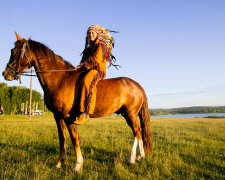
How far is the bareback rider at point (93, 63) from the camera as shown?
159 inches

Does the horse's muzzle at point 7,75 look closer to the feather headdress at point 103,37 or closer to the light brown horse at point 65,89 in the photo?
the light brown horse at point 65,89

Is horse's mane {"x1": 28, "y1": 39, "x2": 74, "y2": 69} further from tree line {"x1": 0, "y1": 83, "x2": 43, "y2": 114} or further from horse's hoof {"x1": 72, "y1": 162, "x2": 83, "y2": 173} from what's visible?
tree line {"x1": 0, "y1": 83, "x2": 43, "y2": 114}

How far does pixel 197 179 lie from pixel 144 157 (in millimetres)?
1600

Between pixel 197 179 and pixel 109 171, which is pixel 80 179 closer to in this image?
pixel 109 171

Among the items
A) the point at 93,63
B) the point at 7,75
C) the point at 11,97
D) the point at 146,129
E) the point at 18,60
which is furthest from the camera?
the point at 11,97

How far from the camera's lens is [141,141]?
4.86 m

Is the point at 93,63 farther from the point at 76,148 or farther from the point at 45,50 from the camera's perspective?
the point at 76,148

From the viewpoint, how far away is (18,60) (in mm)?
4082

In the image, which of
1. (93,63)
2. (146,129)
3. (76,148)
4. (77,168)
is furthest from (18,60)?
(146,129)

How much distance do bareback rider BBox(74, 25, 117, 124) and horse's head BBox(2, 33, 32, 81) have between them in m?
1.26

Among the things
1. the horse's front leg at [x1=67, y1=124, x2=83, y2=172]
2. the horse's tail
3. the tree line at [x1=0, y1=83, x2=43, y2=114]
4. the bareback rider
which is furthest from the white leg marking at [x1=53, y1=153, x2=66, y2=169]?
the tree line at [x1=0, y1=83, x2=43, y2=114]

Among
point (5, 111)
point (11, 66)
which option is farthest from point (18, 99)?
point (11, 66)

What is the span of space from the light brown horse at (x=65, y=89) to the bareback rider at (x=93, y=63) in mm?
214

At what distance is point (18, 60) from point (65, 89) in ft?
4.42
